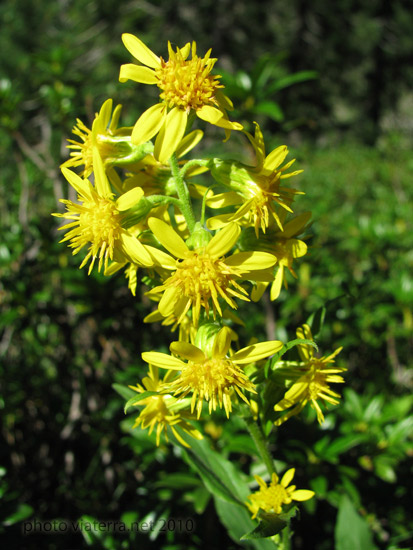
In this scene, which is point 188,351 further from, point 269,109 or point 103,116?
point 269,109

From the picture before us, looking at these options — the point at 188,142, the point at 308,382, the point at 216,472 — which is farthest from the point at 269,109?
the point at 216,472

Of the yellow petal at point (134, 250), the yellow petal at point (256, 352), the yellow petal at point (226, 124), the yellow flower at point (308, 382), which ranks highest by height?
the yellow petal at point (226, 124)

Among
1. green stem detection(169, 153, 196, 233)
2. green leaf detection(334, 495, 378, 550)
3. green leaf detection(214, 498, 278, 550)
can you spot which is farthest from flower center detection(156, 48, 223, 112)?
green leaf detection(334, 495, 378, 550)

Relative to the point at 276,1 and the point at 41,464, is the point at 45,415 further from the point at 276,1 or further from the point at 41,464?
the point at 276,1

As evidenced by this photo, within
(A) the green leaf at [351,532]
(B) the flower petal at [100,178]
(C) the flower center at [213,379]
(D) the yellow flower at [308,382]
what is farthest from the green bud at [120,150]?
(A) the green leaf at [351,532]

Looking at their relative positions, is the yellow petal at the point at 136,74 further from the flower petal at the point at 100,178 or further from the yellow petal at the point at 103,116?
the flower petal at the point at 100,178

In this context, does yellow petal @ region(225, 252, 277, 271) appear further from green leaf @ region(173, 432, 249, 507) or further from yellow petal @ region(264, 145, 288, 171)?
green leaf @ region(173, 432, 249, 507)

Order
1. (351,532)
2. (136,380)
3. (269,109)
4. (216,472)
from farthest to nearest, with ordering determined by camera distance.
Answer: (269,109)
(136,380)
(351,532)
(216,472)
